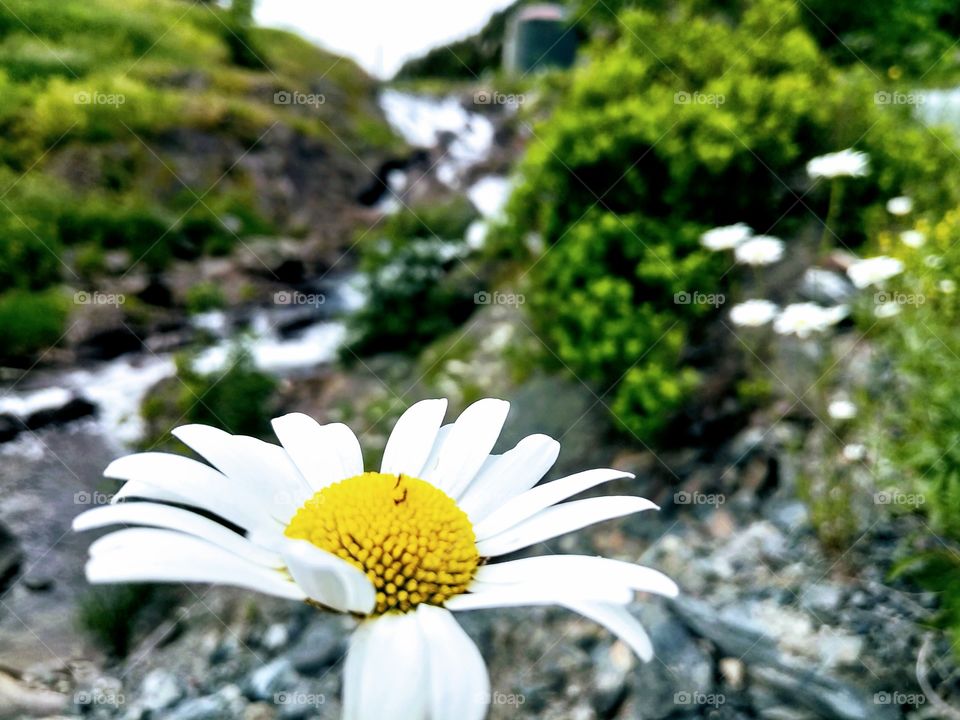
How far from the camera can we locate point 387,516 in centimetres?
69

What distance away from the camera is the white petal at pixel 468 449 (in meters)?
0.84

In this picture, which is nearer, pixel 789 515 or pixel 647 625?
pixel 647 625

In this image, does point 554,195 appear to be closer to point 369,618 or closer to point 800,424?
point 800,424

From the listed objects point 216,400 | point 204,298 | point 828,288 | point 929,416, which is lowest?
point 929,416

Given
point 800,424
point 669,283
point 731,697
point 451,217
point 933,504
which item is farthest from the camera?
point 451,217

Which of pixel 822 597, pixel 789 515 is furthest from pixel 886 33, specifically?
pixel 822 597

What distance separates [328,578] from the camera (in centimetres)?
56

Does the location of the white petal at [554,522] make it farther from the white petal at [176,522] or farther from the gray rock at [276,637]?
the gray rock at [276,637]

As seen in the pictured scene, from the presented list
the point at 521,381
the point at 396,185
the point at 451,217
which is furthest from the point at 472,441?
the point at 396,185

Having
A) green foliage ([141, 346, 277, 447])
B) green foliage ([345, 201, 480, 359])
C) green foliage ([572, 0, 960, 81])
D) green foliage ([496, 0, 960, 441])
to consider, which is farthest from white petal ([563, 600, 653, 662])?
green foliage ([572, 0, 960, 81])

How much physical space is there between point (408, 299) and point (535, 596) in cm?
515

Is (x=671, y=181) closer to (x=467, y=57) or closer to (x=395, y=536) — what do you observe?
(x=395, y=536)

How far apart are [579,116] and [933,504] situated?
295 centimetres

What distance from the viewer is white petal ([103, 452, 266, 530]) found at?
2.23ft
